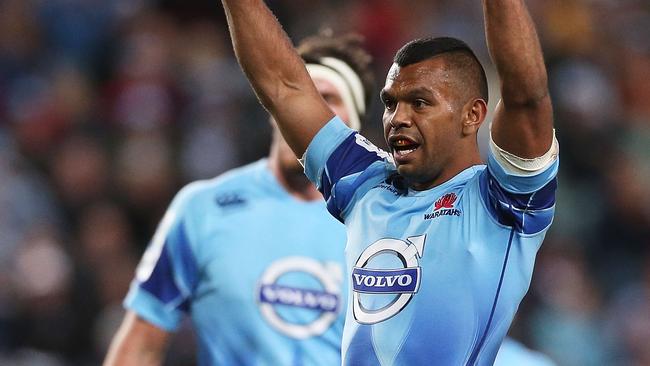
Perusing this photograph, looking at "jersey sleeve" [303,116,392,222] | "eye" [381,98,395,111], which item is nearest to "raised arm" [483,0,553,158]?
"eye" [381,98,395,111]

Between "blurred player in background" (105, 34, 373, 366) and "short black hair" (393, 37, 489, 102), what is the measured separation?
1.60 m

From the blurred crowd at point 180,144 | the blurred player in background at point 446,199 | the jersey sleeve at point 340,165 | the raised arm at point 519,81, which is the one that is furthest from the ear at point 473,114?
the blurred crowd at point 180,144

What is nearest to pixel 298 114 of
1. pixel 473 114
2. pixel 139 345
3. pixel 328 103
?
pixel 473 114

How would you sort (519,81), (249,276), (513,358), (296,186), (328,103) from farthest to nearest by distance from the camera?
(513,358), (296,186), (328,103), (249,276), (519,81)

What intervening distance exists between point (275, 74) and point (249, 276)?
1470 millimetres

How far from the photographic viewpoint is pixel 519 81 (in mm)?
3318

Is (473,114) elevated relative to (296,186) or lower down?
elevated

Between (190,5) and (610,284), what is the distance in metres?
4.86

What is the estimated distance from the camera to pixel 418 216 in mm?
3625

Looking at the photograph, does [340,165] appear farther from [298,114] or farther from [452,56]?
[452,56]

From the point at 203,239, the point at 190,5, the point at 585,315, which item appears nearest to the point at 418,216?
the point at 203,239

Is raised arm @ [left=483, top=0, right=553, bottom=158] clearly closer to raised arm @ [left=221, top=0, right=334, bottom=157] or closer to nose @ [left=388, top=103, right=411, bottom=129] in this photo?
nose @ [left=388, top=103, right=411, bottom=129]

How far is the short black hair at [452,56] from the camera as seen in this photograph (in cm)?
361

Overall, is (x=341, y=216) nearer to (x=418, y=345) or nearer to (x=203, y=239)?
(x=418, y=345)
